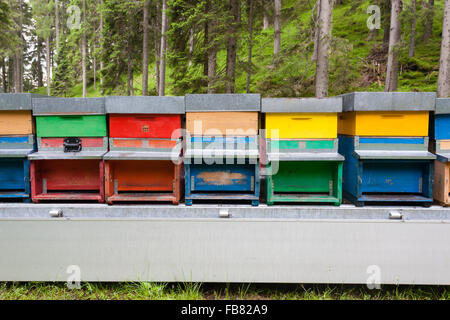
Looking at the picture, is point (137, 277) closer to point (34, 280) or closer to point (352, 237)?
point (34, 280)

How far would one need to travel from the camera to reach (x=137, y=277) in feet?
8.36

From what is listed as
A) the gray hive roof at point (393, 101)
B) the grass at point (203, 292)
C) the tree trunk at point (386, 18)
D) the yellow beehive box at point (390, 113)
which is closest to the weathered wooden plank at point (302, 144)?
the yellow beehive box at point (390, 113)

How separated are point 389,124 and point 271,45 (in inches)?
757

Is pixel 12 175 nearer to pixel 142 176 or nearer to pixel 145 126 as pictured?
pixel 142 176

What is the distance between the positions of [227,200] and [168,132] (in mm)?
879

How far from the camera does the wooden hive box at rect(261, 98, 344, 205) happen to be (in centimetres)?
271

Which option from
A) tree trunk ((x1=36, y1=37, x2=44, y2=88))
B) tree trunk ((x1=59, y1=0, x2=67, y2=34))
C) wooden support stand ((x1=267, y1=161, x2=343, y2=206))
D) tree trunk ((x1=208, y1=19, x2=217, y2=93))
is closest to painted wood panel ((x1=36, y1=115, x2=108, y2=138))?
wooden support stand ((x1=267, y1=161, x2=343, y2=206))

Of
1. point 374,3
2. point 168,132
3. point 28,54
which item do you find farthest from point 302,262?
point 28,54

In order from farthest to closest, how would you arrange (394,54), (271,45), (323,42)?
(271,45), (394,54), (323,42)

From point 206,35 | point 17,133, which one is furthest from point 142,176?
point 206,35

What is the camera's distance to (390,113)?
107 inches

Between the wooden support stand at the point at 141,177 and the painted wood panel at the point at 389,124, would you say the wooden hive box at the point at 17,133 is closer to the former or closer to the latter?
the wooden support stand at the point at 141,177

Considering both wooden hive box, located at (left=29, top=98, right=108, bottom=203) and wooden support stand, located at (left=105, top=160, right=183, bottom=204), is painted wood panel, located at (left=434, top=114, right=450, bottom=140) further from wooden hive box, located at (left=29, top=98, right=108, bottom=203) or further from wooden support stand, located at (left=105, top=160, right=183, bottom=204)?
wooden hive box, located at (left=29, top=98, right=108, bottom=203)

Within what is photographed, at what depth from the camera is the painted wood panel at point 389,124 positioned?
106 inches
